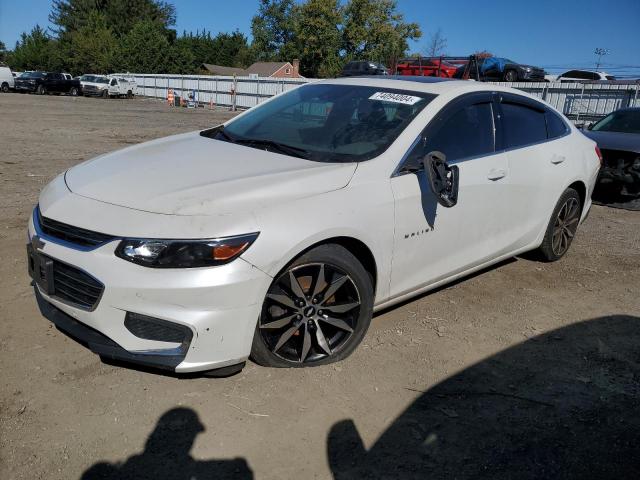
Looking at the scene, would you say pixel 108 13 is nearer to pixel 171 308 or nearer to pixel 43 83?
pixel 43 83

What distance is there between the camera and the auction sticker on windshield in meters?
3.71

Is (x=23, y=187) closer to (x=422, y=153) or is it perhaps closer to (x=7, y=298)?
(x=7, y=298)

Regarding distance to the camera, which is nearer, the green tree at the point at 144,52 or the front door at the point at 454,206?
the front door at the point at 454,206

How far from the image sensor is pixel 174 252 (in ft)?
8.35

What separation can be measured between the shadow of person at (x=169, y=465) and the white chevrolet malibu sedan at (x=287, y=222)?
0.32 m

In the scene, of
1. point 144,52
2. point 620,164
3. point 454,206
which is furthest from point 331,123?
point 144,52

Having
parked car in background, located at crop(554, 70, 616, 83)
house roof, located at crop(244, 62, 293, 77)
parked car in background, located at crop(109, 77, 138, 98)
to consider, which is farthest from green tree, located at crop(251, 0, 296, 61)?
parked car in background, located at crop(554, 70, 616, 83)

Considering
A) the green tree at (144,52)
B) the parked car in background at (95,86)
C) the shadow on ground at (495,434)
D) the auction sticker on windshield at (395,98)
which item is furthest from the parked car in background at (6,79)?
the shadow on ground at (495,434)

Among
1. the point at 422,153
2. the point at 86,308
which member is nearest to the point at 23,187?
the point at 86,308

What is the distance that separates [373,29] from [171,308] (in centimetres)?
7135

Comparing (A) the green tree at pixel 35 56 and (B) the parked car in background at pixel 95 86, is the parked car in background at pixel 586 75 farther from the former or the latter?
(A) the green tree at pixel 35 56

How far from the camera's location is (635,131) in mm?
8641

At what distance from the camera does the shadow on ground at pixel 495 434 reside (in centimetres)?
240

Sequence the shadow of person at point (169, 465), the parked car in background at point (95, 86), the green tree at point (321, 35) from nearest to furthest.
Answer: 1. the shadow of person at point (169, 465)
2. the parked car in background at point (95, 86)
3. the green tree at point (321, 35)
